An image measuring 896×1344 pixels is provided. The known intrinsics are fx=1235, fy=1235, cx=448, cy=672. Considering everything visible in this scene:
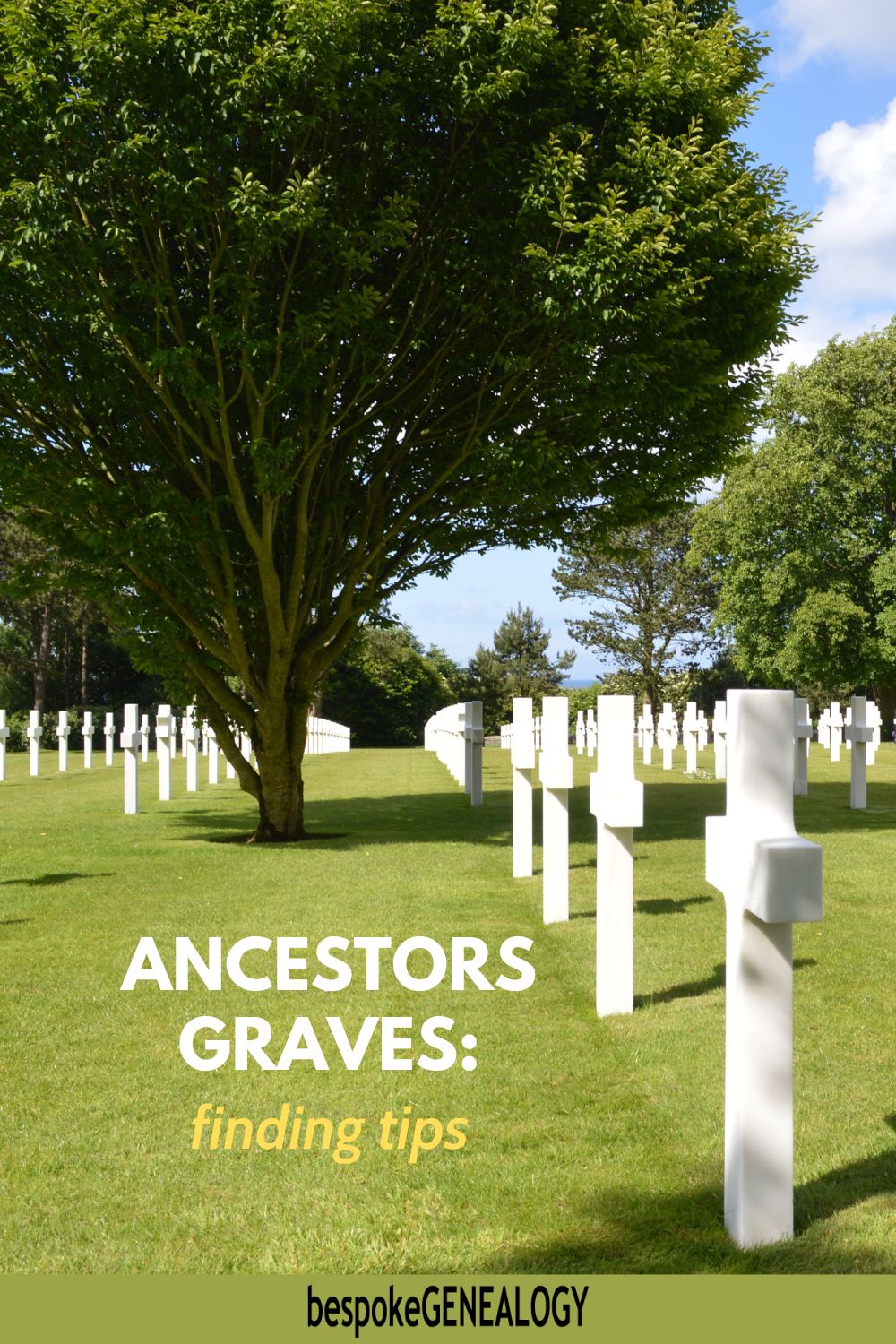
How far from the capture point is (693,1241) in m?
3.58

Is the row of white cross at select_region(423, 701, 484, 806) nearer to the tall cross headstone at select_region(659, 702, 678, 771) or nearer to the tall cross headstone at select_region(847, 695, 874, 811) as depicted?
the tall cross headstone at select_region(659, 702, 678, 771)

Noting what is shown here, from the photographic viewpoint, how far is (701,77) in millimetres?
14148

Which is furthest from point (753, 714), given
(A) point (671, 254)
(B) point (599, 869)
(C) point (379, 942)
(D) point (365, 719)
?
(D) point (365, 719)

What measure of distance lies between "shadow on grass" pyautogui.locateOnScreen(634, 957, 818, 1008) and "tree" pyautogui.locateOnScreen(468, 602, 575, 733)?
83690mm

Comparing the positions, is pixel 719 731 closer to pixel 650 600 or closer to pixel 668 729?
pixel 668 729

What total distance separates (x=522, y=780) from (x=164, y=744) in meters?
11.8

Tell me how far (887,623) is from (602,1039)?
132 feet

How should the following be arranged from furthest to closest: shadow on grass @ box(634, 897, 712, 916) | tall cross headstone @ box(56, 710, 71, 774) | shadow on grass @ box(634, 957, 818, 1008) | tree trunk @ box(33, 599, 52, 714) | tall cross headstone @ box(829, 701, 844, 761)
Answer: tree trunk @ box(33, 599, 52, 714)
tall cross headstone @ box(829, 701, 844, 761)
tall cross headstone @ box(56, 710, 71, 774)
shadow on grass @ box(634, 897, 712, 916)
shadow on grass @ box(634, 957, 818, 1008)

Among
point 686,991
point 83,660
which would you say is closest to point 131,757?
point 686,991

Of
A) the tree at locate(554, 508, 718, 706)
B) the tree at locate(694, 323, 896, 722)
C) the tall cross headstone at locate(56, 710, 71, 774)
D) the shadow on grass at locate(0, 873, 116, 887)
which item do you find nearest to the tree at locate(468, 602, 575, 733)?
the tree at locate(554, 508, 718, 706)

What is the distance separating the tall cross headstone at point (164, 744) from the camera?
20328mm

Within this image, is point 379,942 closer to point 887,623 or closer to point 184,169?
point 184,169

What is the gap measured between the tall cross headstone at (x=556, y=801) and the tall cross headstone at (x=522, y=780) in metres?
1.04

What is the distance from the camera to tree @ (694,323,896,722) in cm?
4562
